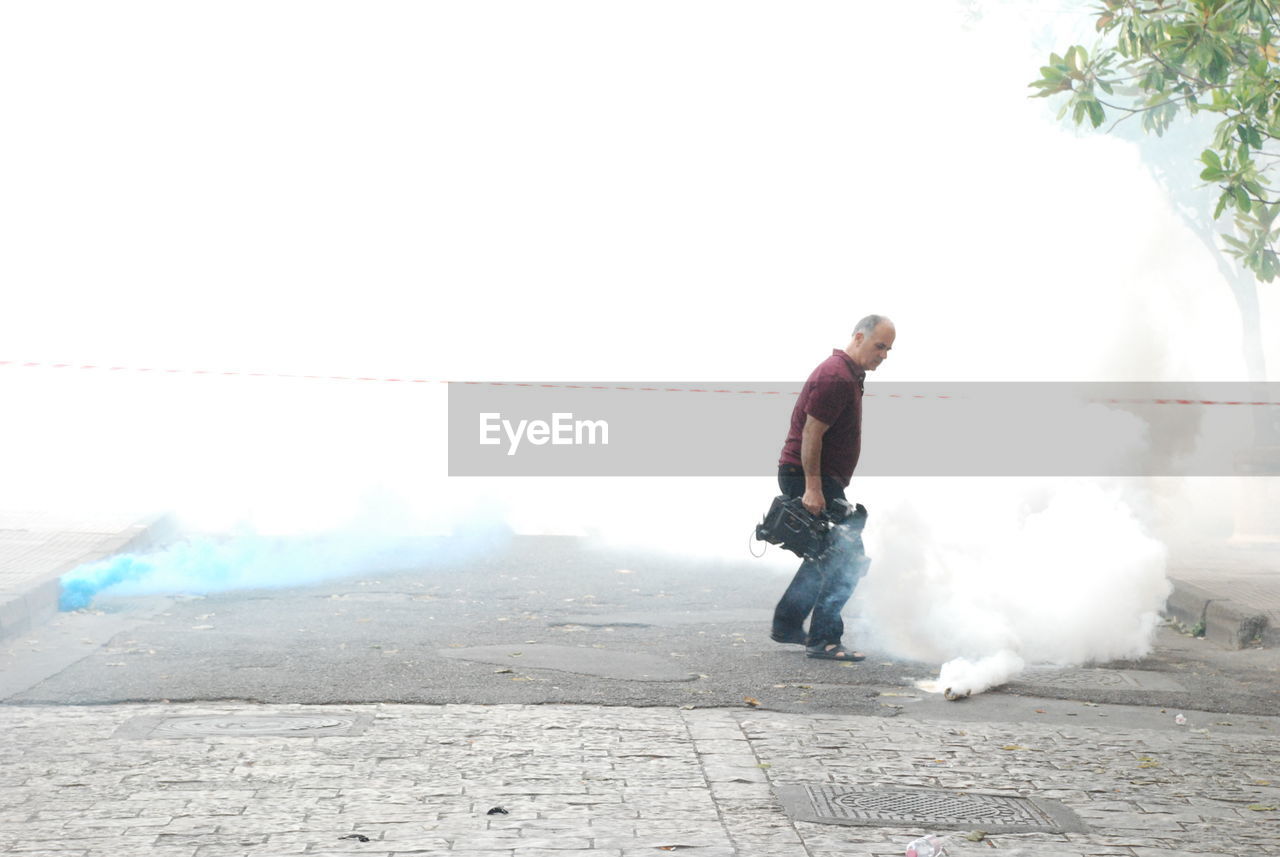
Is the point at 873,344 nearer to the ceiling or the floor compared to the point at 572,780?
nearer to the ceiling

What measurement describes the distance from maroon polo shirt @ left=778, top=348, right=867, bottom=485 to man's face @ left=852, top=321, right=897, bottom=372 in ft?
0.19

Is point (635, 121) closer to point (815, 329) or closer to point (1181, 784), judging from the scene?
point (815, 329)

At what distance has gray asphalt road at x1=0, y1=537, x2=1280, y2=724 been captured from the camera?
6582 millimetres

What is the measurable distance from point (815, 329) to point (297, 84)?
804 cm

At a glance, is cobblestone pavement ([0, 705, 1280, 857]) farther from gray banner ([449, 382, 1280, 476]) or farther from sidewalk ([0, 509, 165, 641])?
gray banner ([449, 382, 1280, 476])

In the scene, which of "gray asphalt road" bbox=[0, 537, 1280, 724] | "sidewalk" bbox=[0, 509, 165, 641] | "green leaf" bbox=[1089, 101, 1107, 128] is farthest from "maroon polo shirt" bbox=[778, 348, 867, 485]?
"sidewalk" bbox=[0, 509, 165, 641]

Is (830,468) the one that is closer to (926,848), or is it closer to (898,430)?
(926,848)

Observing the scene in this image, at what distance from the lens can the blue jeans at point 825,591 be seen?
7770 millimetres

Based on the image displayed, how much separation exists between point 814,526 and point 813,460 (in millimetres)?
329

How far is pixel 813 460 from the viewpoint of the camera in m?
7.74

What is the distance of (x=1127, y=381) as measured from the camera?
13320 mm

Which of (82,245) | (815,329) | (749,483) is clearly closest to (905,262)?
(815,329)

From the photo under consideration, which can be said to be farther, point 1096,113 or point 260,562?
point 260,562

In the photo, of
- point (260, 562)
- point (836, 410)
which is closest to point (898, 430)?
point (260, 562)
